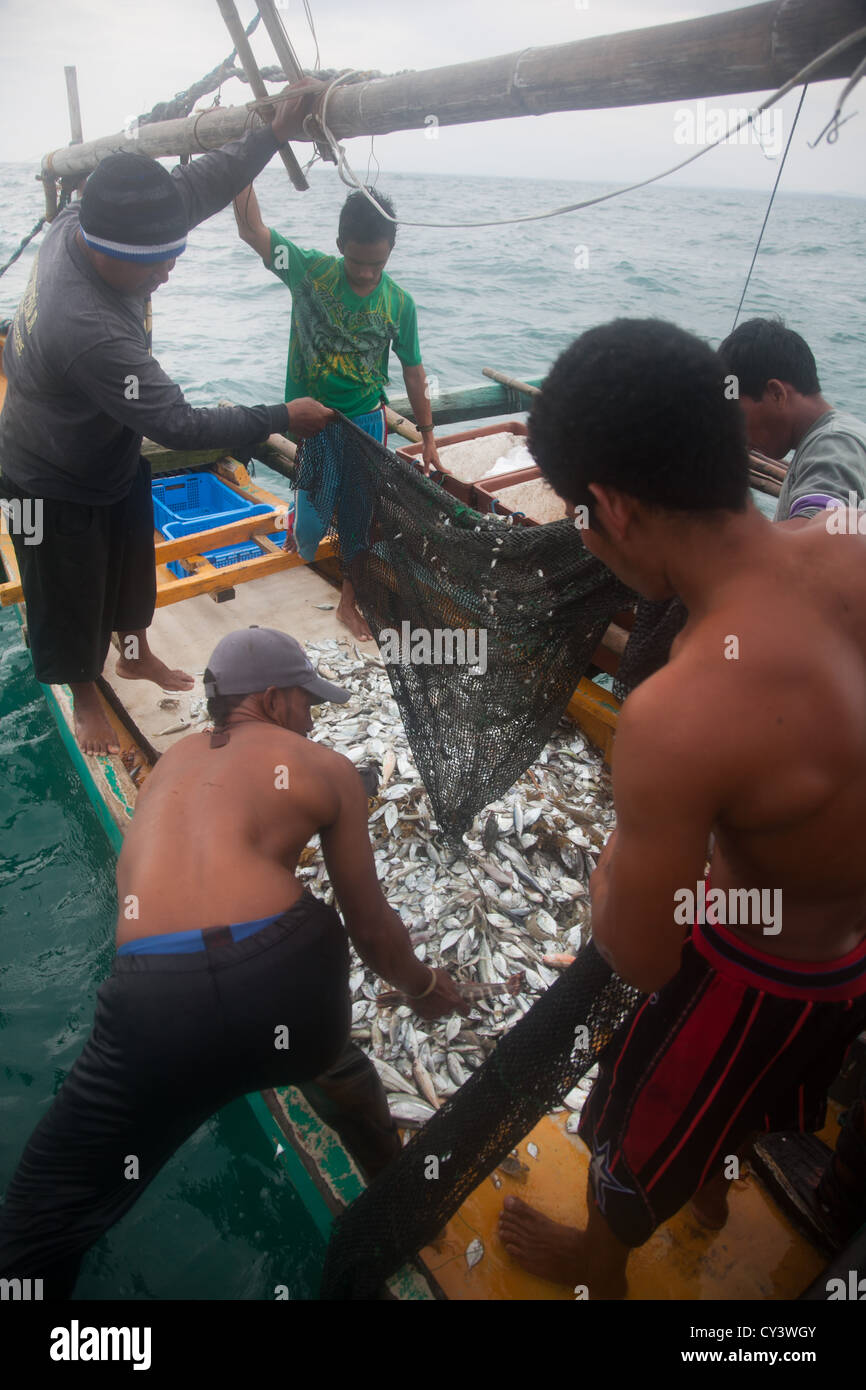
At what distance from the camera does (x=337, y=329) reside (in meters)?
4.67

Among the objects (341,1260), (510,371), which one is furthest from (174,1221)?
(510,371)

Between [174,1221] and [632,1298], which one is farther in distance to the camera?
[174,1221]

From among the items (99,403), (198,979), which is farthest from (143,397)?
(198,979)

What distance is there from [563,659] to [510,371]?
17.9 meters

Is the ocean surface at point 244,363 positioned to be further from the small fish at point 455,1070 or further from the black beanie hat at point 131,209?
the black beanie hat at point 131,209

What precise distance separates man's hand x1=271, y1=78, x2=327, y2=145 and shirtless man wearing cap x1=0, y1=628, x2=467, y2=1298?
2.60 meters

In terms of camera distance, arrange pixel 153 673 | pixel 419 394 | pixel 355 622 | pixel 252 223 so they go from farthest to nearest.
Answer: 1. pixel 355 622
2. pixel 419 394
3. pixel 153 673
4. pixel 252 223

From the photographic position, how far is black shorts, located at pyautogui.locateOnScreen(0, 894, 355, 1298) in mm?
1989

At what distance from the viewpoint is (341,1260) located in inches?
95.4

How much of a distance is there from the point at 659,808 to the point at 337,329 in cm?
419

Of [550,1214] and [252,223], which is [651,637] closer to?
[550,1214]

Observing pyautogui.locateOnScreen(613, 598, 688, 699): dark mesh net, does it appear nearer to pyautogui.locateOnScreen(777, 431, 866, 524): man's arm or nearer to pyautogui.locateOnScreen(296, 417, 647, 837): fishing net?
pyautogui.locateOnScreen(296, 417, 647, 837): fishing net

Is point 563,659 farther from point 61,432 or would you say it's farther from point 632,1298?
point 61,432
